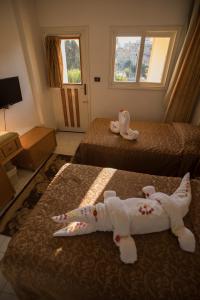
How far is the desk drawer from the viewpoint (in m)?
1.84

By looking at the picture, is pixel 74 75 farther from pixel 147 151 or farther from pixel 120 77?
pixel 147 151

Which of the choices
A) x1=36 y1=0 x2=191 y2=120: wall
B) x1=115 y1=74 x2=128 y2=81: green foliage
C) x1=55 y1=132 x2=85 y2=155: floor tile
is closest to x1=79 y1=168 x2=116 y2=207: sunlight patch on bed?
x1=55 y1=132 x2=85 y2=155: floor tile

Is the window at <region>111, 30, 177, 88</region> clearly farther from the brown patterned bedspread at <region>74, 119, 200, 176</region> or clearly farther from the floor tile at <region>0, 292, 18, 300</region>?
the floor tile at <region>0, 292, 18, 300</region>

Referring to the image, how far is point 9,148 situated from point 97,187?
128 cm

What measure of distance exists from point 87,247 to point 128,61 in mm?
2957

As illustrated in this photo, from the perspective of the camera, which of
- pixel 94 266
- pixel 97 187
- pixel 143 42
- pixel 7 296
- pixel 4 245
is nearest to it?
pixel 94 266

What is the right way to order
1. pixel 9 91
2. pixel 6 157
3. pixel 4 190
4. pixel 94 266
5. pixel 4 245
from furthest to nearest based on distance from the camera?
pixel 9 91 < pixel 6 157 < pixel 4 190 < pixel 4 245 < pixel 94 266

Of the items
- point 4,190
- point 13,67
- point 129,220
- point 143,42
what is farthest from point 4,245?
point 143,42

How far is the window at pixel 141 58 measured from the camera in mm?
Result: 2570

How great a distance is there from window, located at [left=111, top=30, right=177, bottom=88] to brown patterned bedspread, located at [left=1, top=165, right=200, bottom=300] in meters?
2.47

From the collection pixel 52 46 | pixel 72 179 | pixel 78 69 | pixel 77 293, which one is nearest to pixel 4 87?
pixel 52 46

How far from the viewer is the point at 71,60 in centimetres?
294

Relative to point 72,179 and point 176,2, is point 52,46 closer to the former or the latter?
point 176,2

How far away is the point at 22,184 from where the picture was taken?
2.15 m
